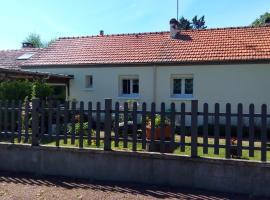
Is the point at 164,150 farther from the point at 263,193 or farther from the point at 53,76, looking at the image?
the point at 53,76

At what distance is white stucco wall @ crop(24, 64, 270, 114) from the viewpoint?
17.3m

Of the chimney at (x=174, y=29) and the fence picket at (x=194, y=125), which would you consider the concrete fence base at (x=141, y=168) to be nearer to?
the fence picket at (x=194, y=125)

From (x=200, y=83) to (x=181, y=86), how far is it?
1.16m

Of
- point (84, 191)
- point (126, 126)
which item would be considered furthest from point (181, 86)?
point (84, 191)

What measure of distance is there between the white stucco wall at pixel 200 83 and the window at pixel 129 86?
1.17ft

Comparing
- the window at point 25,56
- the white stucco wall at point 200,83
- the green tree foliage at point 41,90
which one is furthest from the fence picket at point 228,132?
the window at point 25,56

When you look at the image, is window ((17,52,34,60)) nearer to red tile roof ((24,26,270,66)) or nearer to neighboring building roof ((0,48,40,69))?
neighboring building roof ((0,48,40,69))

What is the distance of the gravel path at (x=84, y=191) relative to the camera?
644cm

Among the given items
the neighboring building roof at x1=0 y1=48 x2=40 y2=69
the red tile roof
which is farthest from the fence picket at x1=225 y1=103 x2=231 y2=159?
the neighboring building roof at x1=0 y1=48 x2=40 y2=69

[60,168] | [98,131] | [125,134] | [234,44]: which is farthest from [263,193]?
[234,44]

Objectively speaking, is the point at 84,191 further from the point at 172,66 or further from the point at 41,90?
the point at 172,66

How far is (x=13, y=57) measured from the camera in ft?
91.8

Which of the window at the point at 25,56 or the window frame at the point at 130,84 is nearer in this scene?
the window frame at the point at 130,84

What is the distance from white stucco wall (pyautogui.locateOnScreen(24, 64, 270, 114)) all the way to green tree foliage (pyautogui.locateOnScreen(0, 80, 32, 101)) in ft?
21.0
